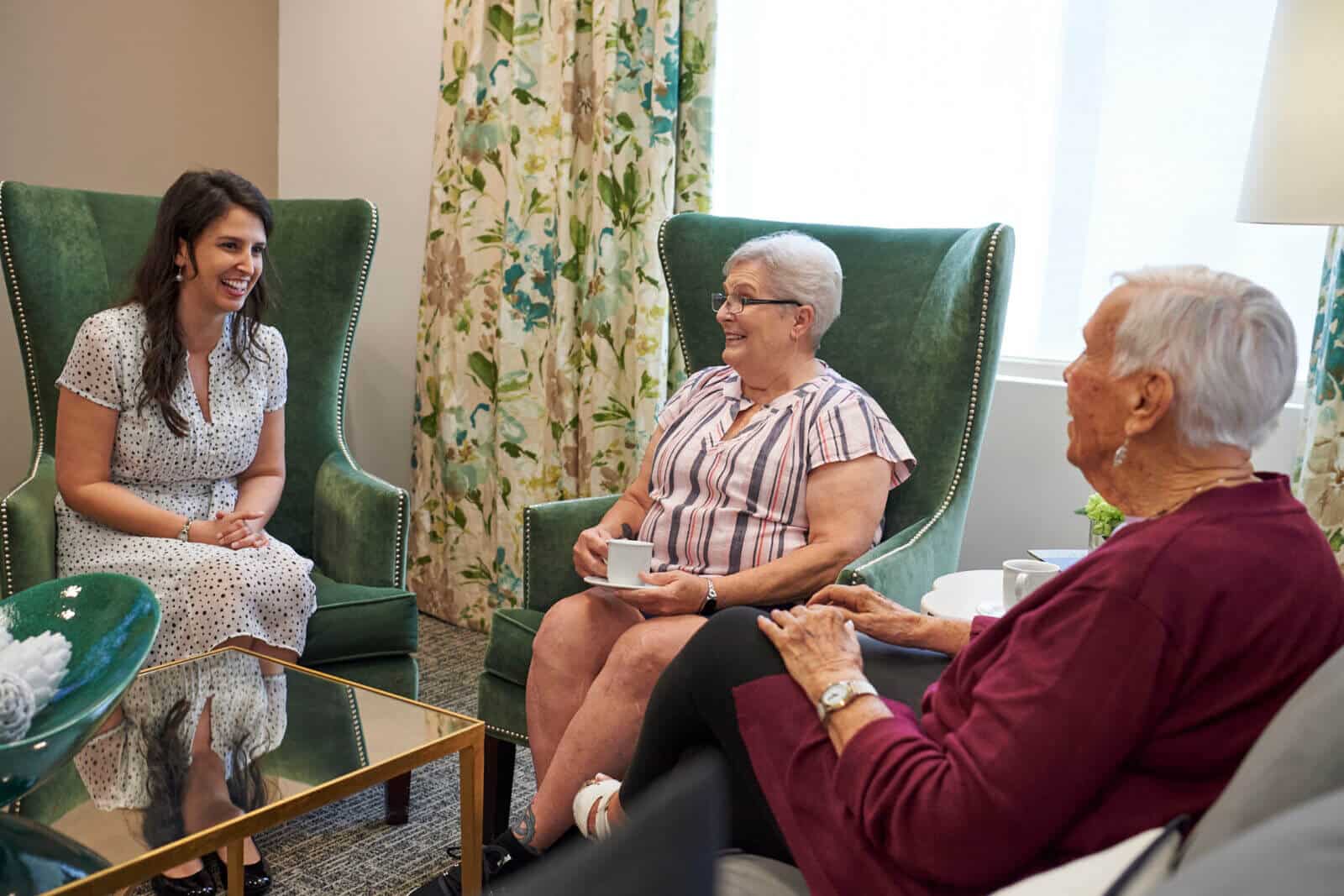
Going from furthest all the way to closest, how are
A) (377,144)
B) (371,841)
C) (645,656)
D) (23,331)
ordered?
(377,144)
(23,331)
(371,841)
(645,656)

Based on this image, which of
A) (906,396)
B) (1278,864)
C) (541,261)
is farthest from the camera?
(541,261)

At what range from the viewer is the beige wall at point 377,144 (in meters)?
3.91

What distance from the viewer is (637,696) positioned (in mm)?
1942

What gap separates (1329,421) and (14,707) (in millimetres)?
2099

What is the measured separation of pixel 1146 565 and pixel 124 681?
117cm

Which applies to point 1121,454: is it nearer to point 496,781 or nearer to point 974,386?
point 974,386

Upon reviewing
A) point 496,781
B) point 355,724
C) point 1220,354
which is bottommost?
point 496,781

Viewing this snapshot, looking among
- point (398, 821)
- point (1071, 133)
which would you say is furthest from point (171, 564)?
point (1071, 133)

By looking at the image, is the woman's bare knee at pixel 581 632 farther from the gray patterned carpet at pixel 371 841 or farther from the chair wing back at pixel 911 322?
the chair wing back at pixel 911 322

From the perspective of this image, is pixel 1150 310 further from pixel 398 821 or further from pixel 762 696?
pixel 398 821

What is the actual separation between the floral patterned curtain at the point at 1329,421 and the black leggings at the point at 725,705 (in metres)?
1.00

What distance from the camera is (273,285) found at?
285cm

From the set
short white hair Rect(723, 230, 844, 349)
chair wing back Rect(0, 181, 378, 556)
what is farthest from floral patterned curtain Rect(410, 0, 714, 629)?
short white hair Rect(723, 230, 844, 349)

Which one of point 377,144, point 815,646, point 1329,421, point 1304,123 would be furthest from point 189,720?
point 377,144
